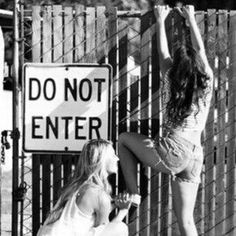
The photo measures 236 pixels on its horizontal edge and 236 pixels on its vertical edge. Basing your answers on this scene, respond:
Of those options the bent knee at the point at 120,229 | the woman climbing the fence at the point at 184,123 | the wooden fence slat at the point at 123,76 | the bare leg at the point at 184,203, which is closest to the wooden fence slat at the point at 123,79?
the wooden fence slat at the point at 123,76

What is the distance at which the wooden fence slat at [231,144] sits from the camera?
6.55 meters

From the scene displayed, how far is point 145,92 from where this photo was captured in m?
6.62

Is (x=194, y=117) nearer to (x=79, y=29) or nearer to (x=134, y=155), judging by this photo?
(x=134, y=155)

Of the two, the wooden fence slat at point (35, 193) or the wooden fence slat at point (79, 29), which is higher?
the wooden fence slat at point (79, 29)

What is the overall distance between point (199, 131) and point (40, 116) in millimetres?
1350

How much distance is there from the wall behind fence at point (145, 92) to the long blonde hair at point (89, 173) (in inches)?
36.8

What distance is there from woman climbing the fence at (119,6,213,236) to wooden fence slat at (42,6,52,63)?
3.26 feet

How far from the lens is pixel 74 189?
567cm

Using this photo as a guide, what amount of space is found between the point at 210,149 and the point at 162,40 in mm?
1073

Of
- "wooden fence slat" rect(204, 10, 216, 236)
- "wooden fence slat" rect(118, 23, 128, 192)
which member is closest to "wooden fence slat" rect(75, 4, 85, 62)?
"wooden fence slat" rect(118, 23, 128, 192)

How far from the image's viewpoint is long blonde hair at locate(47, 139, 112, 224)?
223 inches

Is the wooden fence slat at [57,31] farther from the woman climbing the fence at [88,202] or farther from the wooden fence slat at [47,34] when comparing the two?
the woman climbing the fence at [88,202]

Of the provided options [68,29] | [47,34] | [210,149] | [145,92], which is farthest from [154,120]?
[47,34]

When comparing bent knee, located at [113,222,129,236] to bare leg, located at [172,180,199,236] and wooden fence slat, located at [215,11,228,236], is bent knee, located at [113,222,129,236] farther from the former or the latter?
wooden fence slat, located at [215,11,228,236]
